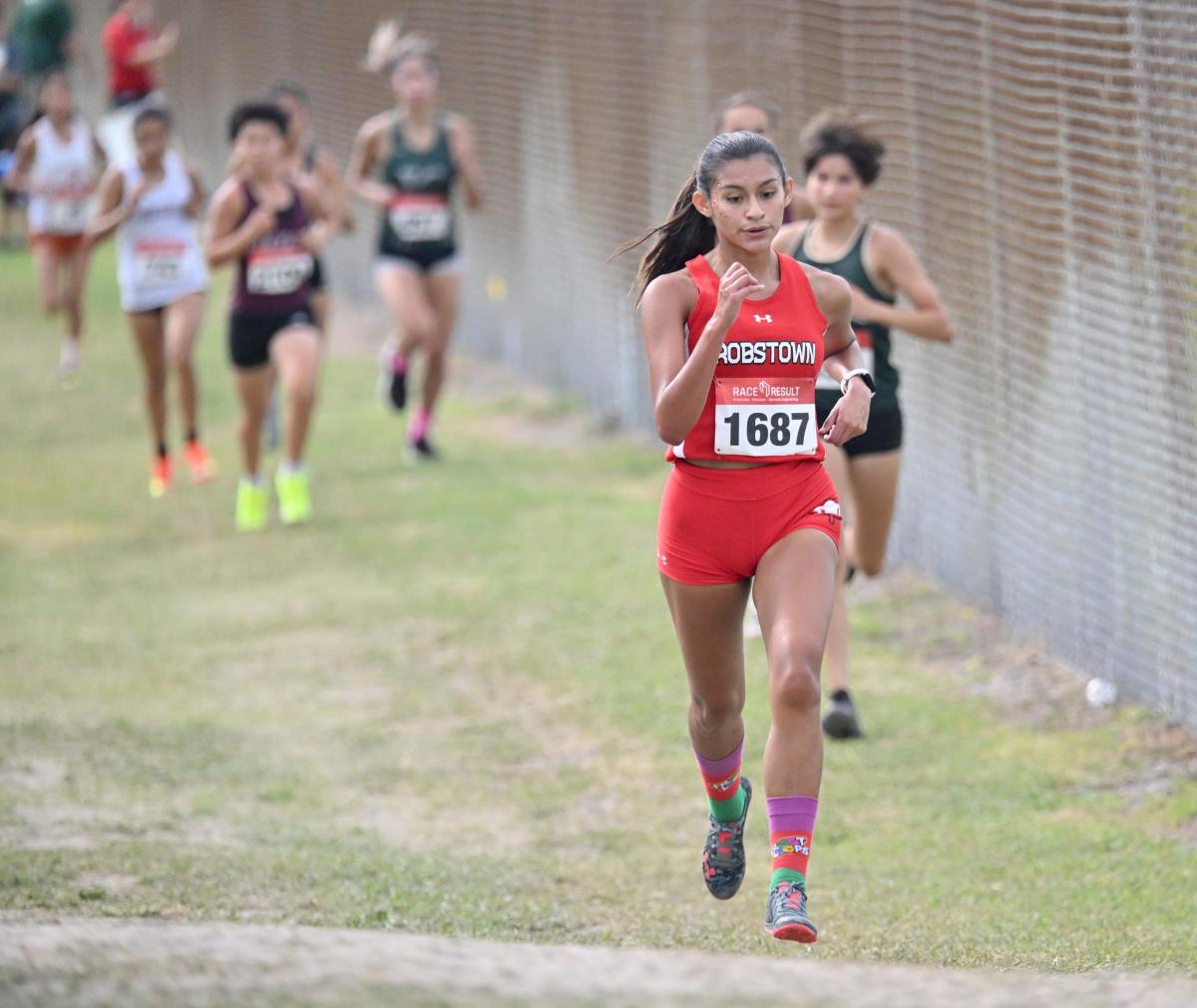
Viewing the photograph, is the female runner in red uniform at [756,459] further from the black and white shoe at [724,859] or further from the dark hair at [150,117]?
the dark hair at [150,117]

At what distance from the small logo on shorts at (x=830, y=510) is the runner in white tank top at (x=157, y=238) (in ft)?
26.1

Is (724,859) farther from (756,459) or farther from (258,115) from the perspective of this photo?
(258,115)

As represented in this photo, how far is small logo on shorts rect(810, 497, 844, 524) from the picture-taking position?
18.3 feet

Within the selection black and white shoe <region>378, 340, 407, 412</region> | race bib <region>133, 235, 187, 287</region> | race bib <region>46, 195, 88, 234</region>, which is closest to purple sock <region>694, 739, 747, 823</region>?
race bib <region>133, 235, 187, 287</region>

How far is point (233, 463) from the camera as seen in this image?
1487 centimetres

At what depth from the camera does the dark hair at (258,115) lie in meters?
11.7

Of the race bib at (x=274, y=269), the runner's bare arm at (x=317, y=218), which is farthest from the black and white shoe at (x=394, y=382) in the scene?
the race bib at (x=274, y=269)

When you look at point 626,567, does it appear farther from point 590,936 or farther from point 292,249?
point 590,936

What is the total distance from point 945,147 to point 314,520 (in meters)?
4.96

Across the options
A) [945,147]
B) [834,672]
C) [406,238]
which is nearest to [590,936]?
[834,672]

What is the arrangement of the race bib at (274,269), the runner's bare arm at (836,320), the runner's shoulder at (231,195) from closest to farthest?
1. the runner's bare arm at (836,320)
2. the runner's shoulder at (231,195)
3. the race bib at (274,269)

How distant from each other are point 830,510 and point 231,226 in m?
7.08

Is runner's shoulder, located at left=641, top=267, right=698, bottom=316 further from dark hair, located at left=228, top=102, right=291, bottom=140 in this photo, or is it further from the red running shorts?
dark hair, located at left=228, top=102, right=291, bottom=140

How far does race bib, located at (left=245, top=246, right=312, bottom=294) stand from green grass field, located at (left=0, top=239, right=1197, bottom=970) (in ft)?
5.07
